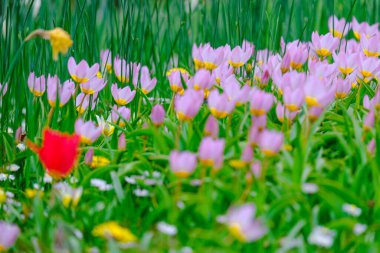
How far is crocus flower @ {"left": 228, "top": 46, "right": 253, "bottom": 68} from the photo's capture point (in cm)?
261

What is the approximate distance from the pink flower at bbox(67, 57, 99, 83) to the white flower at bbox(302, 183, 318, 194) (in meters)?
0.98

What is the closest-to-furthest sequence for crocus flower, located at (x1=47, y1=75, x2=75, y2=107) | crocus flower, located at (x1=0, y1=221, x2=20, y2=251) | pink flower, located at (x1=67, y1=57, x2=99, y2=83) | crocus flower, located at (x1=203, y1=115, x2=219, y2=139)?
crocus flower, located at (x1=0, y1=221, x2=20, y2=251)
crocus flower, located at (x1=203, y1=115, x2=219, y2=139)
crocus flower, located at (x1=47, y1=75, x2=75, y2=107)
pink flower, located at (x1=67, y1=57, x2=99, y2=83)

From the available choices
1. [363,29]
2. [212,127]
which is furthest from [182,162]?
[363,29]

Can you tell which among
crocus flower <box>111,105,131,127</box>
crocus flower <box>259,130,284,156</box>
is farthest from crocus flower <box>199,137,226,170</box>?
crocus flower <box>111,105,131,127</box>

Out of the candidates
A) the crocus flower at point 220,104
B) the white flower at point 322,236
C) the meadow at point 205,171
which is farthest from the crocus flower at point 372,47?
the white flower at point 322,236

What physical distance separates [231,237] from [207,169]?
37 cm

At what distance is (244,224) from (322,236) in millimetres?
215

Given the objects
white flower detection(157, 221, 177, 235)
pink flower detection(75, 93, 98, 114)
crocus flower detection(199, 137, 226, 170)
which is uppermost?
crocus flower detection(199, 137, 226, 170)

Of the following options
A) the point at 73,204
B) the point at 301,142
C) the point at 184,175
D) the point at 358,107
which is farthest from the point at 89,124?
the point at 358,107

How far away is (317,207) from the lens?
1806 millimetres

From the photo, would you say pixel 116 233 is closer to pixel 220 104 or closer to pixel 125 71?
pixel 220 104

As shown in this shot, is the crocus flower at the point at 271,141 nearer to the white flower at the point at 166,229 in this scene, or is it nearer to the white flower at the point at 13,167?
the white flower at the point at 166,229

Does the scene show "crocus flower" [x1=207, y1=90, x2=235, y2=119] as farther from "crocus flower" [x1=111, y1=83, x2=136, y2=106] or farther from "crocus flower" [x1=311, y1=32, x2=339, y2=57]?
"crocus flower" [x1=311, y1=32, x2=339, y2=57]

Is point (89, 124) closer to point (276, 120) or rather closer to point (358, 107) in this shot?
point (276, 120)
